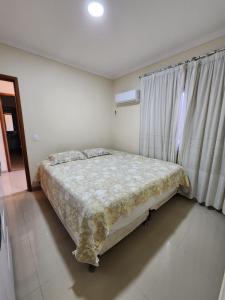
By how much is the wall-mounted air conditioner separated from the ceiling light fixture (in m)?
1.57

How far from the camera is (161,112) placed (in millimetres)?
2660

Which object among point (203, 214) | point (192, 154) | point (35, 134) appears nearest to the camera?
point (203, 214)

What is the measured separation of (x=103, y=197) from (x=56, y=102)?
2.31m

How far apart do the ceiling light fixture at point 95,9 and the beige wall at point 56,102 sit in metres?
1.41

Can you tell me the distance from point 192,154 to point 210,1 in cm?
186

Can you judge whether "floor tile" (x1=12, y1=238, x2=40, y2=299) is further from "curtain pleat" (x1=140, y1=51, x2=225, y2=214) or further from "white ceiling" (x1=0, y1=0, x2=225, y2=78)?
"white ceiling" (x1=0, y1=0, x2=225, y2=78)

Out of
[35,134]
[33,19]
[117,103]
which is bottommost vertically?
[35,134]

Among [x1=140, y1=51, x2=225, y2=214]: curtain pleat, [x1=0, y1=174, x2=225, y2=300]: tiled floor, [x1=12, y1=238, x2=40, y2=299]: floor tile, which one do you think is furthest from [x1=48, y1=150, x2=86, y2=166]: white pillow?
[x1=140, y1=51, x2=225, y2=214]: curtain pleat

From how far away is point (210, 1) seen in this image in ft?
4.81

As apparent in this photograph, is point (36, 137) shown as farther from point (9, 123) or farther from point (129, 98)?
point (9, 123)

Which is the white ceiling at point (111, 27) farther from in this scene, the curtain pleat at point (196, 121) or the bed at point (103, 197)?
the bed at point (103, 197)

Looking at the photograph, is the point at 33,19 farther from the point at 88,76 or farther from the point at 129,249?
the point at 129,249

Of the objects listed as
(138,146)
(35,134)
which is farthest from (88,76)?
(138,146)

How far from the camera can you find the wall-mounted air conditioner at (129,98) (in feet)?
9.98
